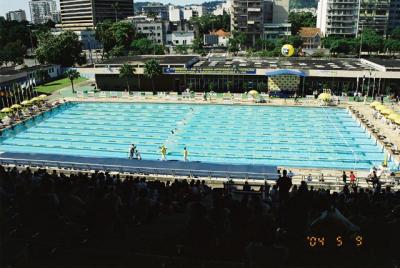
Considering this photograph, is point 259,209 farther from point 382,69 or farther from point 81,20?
point 81,20

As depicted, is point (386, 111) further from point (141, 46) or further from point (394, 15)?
point (394, 15)

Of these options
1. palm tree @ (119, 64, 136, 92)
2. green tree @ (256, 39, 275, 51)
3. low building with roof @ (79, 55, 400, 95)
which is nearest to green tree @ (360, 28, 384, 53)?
green tree @ (256, 39, 275, 51)

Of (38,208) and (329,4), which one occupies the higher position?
(329,4)

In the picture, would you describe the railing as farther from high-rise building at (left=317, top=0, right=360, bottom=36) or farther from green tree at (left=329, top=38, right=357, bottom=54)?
high-rise building at (left=317, top=0, right=360, bottom=36)

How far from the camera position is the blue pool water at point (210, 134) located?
1010 inches

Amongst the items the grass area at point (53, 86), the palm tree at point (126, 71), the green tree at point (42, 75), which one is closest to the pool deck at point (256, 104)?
the palm tree at point (126, 71)

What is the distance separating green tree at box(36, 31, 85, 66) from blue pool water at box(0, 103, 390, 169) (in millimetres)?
20483

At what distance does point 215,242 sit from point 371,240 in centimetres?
332

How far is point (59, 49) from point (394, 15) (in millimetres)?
89335

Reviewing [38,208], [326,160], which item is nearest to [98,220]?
[38,208]

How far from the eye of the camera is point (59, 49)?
56.0 m

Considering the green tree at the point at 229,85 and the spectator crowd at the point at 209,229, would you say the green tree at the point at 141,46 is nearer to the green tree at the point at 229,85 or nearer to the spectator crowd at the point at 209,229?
the green tree at the point at 229,85

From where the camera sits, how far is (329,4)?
96.8 m

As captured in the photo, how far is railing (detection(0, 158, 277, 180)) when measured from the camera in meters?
18.4
